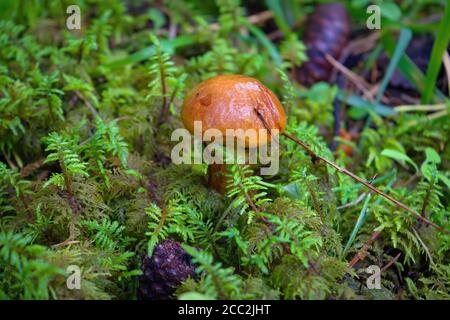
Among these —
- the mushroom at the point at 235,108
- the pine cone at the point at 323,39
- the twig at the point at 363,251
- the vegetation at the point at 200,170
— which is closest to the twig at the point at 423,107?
the vegetation at the point at 200,170

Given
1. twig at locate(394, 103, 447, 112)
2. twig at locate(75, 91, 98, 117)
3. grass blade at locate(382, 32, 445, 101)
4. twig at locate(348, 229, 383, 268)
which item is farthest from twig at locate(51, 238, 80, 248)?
grass blade at locate(382, 32, 445, 101)

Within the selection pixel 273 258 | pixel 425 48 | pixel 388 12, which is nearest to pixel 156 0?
pixel 388 12

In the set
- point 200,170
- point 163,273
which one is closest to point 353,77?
point 200,170

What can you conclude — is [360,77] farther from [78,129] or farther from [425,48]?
[78,129]

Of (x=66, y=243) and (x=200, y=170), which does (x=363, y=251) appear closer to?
(x=200, y=170)

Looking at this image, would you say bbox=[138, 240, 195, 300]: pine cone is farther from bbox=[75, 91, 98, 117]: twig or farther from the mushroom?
bbox=[75, 91, 98, 117]: twig
